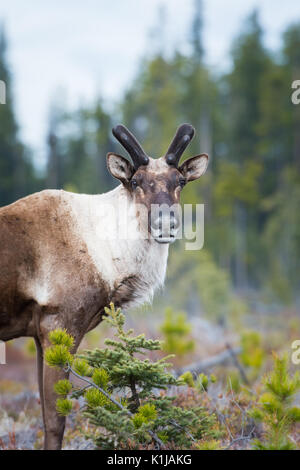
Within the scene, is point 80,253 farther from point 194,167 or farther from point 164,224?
point 194,167

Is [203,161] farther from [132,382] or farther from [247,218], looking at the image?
[247,218]

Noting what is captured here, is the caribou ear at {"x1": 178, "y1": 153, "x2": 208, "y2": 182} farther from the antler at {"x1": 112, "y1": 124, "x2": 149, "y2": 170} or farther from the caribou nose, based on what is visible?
the caribou nose

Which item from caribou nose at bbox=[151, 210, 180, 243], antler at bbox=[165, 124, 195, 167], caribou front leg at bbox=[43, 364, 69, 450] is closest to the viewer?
caribou front leg at bbox=[43, 364, 69, 450]

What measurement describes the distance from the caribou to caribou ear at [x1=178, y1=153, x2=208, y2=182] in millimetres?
87

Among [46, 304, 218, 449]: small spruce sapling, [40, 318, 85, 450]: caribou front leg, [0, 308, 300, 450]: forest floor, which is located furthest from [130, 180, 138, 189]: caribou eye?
[0, 308, 300, 450]: forest floor

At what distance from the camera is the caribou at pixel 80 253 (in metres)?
4.41

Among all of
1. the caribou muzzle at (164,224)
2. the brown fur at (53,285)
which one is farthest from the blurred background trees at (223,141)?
the brown fur at (53,285)

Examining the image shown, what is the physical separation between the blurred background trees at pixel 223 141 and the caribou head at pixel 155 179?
57.0 ft

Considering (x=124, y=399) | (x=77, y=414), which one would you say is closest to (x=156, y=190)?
(x=124, y=399)

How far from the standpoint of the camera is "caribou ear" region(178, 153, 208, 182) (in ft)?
18.1

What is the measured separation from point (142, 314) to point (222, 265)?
11.9 m

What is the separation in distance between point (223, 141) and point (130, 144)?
1400 inches

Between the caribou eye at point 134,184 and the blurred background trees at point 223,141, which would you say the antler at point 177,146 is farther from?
the blurred background trees at point 223,141
